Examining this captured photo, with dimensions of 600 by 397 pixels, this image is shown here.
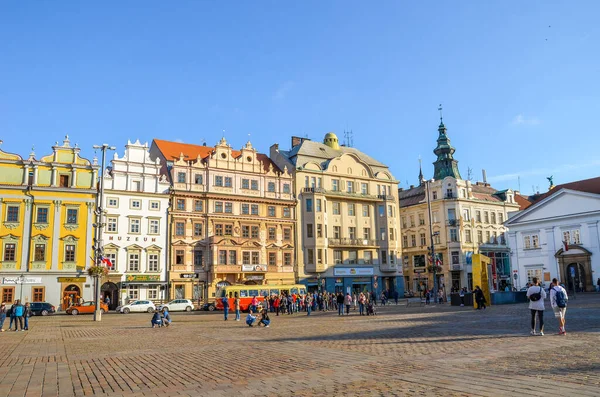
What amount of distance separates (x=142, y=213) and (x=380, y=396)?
157 feet

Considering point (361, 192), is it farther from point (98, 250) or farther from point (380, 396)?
point (380, 396)

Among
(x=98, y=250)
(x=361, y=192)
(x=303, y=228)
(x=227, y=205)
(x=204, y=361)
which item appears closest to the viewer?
(x=204, y=361)

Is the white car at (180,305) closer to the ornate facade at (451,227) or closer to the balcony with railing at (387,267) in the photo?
the balcony with railing at (387,267)

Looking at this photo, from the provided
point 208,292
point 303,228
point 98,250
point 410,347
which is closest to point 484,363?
point 410,347

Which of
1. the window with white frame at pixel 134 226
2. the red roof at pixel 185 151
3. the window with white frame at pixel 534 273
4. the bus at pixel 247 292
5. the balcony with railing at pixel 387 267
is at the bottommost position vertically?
the bus at pixel 247 292

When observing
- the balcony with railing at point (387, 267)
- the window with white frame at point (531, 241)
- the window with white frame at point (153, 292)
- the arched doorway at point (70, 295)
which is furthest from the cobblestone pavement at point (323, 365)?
the balcony with railing at point (387, 267)

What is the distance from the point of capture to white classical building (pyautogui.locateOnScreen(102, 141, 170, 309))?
50688mm

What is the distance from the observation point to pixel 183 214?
178 feet

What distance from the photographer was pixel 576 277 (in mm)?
56906

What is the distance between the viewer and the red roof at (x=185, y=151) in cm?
5891

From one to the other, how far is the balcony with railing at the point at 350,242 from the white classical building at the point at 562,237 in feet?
56.9

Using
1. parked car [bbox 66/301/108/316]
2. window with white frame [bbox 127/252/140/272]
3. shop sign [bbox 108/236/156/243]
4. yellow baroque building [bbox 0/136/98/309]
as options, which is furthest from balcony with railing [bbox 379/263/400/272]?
parked car [bbox 66/301/108/316]

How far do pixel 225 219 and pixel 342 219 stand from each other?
51.5ft

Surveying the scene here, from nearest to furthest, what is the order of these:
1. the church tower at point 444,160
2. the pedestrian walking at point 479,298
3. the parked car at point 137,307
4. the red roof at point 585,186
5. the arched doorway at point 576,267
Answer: the pedestrian walking at point 479,298
the parked car at point 137,307
the arched doorway at point 576,267
the red roof at point 585,186
the church tower at point 444,160
